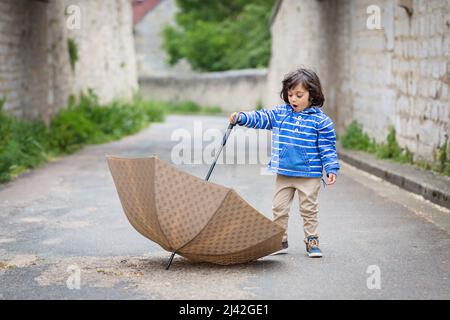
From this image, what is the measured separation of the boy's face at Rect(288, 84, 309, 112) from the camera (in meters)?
5.93

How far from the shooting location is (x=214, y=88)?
125 feet

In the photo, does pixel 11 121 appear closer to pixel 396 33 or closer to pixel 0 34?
pixel 0 34

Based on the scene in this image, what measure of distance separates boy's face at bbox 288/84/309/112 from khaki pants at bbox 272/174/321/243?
53cm

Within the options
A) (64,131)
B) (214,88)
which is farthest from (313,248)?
(214,88)

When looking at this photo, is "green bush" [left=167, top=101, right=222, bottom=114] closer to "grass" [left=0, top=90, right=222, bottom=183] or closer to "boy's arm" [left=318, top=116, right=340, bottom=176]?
"grass" [left=0, top=90, right=222, bottom=183]

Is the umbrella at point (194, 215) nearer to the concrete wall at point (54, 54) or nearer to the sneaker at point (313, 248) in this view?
the sneaker at point (313, 248)

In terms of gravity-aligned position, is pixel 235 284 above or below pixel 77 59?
below

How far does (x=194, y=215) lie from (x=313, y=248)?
1.13 meters

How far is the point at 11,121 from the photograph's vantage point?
40.3 ft

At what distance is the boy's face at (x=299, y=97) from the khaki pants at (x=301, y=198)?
53 centimetres

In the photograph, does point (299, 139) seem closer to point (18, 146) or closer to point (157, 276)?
point (157, 276)

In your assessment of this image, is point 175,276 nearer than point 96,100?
Yes

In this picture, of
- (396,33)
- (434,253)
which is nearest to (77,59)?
(396,33)

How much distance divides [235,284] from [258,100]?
2756 centimetres
